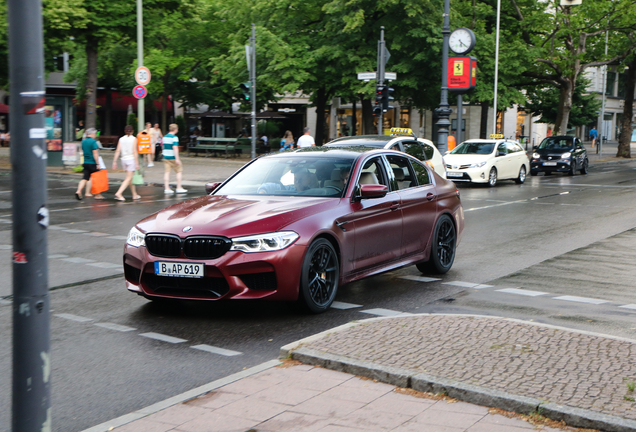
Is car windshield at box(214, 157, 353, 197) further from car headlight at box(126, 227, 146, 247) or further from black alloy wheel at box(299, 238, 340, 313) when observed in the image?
car headlight at box(126, 227, 146, 247)

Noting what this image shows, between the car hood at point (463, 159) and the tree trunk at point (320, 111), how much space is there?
12084mm

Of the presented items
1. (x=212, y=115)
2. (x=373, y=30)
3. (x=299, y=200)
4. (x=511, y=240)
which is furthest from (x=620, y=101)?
(x=299, y=200)

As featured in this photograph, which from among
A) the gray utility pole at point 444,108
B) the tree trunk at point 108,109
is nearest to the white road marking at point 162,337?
A: the gray utility pole at point 444,108

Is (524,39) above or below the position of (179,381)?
above

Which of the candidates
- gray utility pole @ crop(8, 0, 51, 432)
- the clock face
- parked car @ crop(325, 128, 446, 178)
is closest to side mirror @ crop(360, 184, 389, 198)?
gray utility pole @ crop(8, 0, 51, 432)

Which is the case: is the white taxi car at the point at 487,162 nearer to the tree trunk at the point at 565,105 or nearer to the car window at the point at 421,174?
the tree trunk at the point at 565,105

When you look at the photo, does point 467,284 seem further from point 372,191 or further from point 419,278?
point 372,191

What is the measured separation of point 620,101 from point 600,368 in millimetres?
91481

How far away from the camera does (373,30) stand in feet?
108

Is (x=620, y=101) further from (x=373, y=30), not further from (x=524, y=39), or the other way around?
(x=373, y=30)

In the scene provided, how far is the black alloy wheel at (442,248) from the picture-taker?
Answer: 353 inches

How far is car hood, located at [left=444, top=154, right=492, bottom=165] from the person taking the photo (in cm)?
2514

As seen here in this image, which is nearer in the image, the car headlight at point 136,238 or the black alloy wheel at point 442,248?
the car headlight at point 136,238

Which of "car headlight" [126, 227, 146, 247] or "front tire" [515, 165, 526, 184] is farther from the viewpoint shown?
"front tire" [515, 165, 526, 184]
